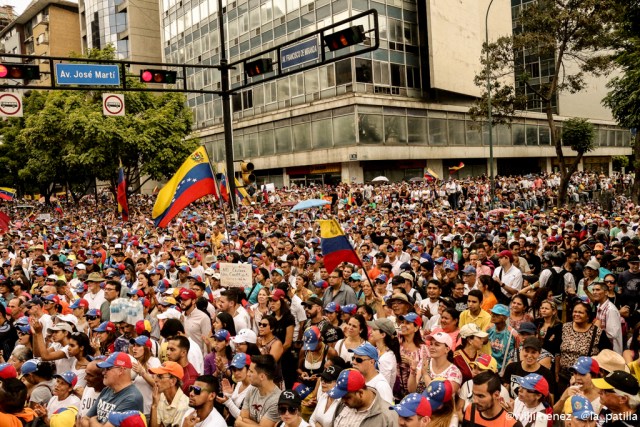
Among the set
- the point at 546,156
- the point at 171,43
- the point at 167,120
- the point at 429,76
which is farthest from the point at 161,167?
the point at 546,156

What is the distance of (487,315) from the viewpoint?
6.57 m

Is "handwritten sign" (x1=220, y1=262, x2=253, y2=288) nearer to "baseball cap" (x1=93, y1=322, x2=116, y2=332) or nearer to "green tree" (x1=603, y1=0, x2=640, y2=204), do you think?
"baseball cap" (x1=93, y1=322, x2=116, y2=332)

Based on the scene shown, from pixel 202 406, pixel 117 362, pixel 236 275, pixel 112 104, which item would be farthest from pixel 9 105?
pixel 202 406

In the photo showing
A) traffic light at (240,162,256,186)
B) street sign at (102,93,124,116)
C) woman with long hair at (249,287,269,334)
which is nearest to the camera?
woman with long hair at (249,287,269,334)

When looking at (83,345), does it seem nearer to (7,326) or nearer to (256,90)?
(7,326)

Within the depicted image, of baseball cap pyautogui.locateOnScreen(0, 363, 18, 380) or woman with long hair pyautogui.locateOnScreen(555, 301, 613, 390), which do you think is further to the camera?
woman with long hair pyautogui.locateOnScreen(555, 301, 613, 390)

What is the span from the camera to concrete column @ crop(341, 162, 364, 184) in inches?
1442

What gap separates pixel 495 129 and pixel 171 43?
30520mm

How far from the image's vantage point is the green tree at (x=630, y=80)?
10883 mm

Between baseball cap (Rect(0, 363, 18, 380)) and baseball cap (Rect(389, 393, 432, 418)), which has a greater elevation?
baseball cap (Rect(0, 363, 18, 380))

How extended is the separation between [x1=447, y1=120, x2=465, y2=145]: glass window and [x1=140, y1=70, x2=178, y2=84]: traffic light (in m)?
32.5

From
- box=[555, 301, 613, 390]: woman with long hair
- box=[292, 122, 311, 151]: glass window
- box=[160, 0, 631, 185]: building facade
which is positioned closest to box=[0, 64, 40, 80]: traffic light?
box=[555, 301, 613, 390]: woman with long hair

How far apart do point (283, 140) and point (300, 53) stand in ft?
97.9

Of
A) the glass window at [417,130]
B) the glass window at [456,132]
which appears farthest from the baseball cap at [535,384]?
the glass window at [456,132]
